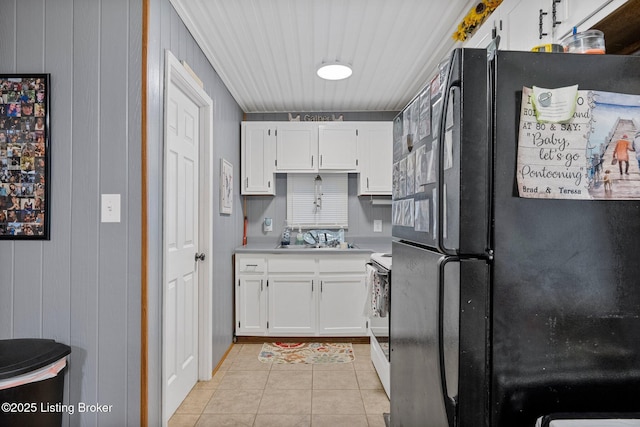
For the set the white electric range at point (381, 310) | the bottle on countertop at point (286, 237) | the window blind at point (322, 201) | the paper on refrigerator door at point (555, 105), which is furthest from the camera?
the window blind at point (322, 201)

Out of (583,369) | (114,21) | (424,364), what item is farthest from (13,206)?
(583,369)

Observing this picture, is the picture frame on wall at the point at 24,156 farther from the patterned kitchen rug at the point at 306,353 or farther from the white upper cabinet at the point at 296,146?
the white upper cabinet at the point at 296,146

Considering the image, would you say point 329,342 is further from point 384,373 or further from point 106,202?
point 106,202

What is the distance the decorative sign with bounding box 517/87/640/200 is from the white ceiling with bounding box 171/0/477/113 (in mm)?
1483

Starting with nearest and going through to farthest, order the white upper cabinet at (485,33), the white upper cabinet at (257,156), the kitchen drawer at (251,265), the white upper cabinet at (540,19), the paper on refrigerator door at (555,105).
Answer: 1. the paper on refrigerator door at (555,105)
2. the white upper cabinet at (540,19)
3. the white upper cabinet at (485,33)
4. the kitchen drawer at (251,265)
5. the white upper cabinet at (257,156)

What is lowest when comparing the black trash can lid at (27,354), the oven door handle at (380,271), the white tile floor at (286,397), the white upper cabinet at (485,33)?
the white tile floor at (286,397)

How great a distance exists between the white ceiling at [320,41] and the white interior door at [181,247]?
0.49 m

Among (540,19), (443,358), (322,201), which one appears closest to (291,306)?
(322,201)

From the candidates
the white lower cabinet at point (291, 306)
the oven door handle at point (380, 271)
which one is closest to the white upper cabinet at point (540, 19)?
the oven door handle at point (380, 271)

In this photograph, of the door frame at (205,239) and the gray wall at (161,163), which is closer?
the gray wall at (161,163)

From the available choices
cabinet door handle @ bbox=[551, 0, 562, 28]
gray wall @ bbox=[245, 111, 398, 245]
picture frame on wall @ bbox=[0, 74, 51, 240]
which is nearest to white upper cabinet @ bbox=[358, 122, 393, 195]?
gray wall @ bbox=[245, 111, 398, 245]

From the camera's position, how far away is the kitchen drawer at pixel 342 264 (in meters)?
3.71

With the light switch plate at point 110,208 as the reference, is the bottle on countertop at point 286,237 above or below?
below

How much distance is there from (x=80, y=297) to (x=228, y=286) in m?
1.80
